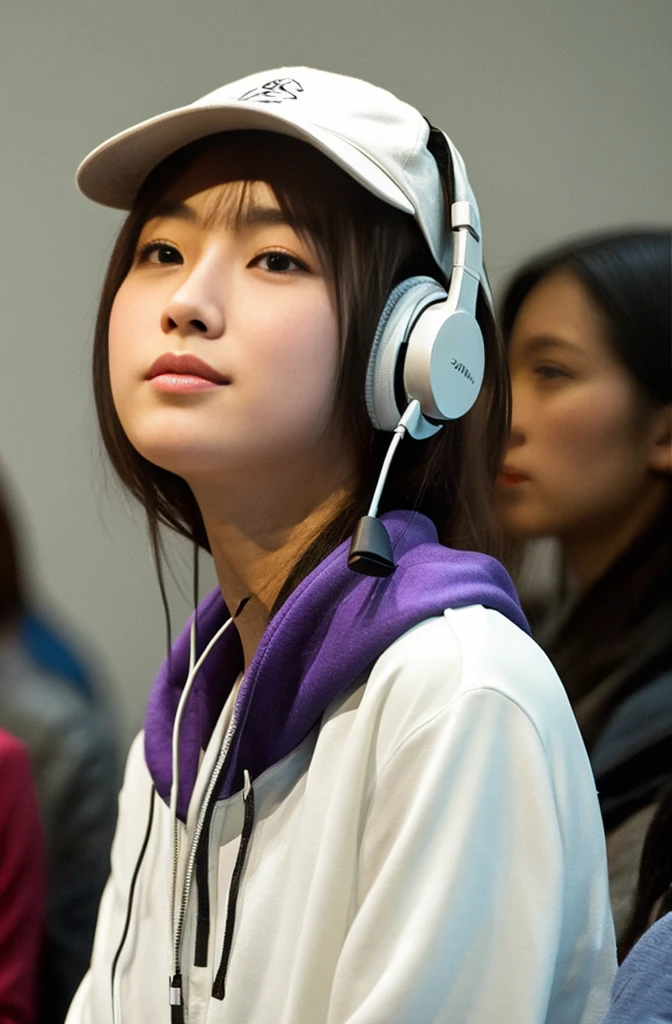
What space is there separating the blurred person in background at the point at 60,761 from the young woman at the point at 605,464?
54cm

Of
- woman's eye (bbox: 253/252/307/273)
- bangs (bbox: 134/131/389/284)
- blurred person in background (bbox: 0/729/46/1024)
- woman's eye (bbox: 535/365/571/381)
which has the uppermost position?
bangs (bbox: 134/131/389/284)

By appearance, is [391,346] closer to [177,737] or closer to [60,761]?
[177,737]

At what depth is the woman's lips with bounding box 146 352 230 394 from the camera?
890 mm

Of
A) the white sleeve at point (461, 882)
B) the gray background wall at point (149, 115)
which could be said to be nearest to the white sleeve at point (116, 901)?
the gray background wall at point (149, 115)

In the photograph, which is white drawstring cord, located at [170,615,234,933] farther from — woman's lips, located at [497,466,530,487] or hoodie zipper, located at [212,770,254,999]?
woman's lips, located at [497,466,530,487]

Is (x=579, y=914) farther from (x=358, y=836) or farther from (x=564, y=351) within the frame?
(x=564, y=351)

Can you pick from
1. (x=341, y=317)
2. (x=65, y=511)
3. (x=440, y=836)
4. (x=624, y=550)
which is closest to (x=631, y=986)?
(x=440, y=836)

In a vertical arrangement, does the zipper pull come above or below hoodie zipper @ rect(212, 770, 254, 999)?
below

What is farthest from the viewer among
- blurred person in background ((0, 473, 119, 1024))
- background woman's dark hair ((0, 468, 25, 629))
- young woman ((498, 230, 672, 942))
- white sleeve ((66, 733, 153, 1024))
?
A: background woman's dark hair ((0, 468, 25, 629))

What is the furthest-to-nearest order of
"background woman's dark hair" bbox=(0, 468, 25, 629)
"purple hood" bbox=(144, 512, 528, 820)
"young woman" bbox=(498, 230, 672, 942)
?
1. "background woman's dark hair" bbox=(0, 468, 25, 629)
2. "young woman" bbox=(498, 230, 672, 942)
3. "purple hood" bbox=(144, 512, 528, 820)

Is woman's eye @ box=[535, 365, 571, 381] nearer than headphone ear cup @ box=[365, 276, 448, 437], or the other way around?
headphone ear cup @ box=[365, 276, 448, 437]

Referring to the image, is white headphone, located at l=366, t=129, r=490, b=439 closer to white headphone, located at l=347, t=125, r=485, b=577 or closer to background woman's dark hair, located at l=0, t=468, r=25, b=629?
white headphone, located at l=347, t=125, r=485, b=577

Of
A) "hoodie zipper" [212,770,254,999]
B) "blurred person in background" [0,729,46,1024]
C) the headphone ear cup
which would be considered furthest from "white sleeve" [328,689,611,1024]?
"blurred person in background" [0,729,46,1024]

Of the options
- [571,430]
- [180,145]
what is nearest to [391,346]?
[180,145]
